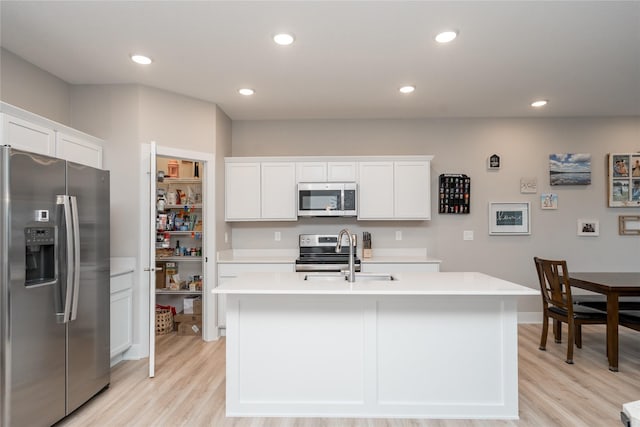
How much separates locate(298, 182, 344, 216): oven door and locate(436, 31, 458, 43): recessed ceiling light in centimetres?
198

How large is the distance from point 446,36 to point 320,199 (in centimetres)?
222

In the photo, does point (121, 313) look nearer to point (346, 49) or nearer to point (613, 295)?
point (346, 49)

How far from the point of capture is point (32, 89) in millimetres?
3084

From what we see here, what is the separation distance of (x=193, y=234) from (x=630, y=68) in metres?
4.86

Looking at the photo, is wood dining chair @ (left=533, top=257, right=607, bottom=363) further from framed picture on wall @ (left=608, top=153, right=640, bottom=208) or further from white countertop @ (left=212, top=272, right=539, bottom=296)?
framed picture on wall @ (left=608, top=153, right=640, bottom=208)

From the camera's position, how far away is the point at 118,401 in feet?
8.52

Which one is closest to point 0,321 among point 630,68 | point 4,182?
point 4,182

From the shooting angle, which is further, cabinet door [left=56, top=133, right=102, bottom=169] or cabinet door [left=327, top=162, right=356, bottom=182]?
cabinet door [left=327, top=162, right=356, bottom=182]

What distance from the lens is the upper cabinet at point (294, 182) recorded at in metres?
4.35

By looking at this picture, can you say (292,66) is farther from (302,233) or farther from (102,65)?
(302,233)

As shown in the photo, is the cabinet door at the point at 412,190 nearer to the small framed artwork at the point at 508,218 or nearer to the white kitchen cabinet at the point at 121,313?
the small framed artwork at the point at 508,218

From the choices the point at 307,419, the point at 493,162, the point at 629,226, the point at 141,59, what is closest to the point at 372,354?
the point at 307,419

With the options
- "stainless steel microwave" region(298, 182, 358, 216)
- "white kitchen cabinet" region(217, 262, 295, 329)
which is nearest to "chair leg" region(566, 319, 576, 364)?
"stainless steel microwave" region(298, 182, 358, 216)

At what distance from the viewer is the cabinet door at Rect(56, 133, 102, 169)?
2.87 meters
